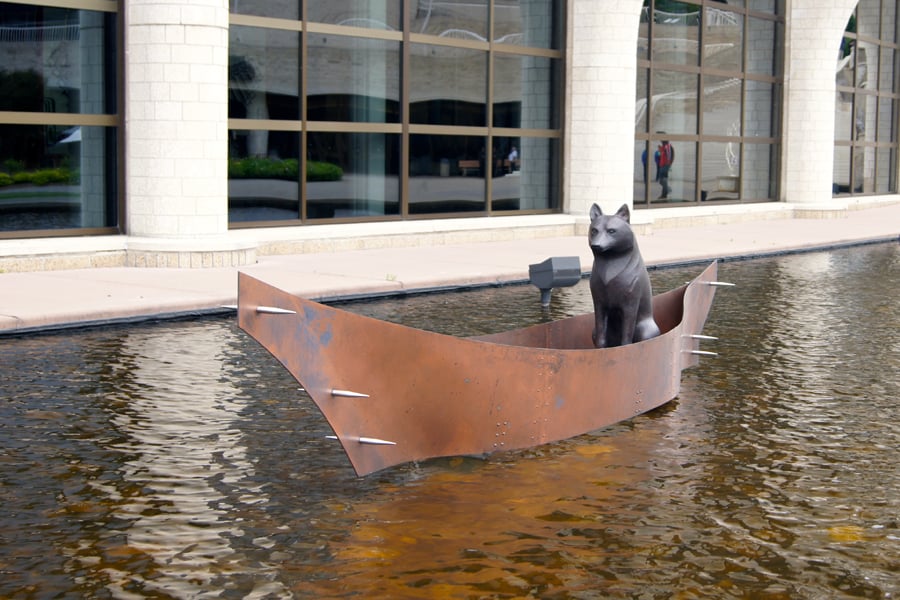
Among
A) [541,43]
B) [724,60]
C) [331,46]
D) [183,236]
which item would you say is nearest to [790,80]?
[724,60]

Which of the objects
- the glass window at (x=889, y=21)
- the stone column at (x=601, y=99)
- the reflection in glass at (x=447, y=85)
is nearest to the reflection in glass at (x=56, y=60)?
the reflection in glass at (x=447, y=85)

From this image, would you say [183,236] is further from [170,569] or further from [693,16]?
[693,16]

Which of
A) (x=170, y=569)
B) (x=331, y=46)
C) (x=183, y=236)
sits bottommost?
(x=170, y=569)

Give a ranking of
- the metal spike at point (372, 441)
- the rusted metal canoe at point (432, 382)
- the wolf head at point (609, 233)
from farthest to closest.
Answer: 1. the wolf head at point (609, 233)
2. the metal spike at point (372, 441)
3. the rusted metal canoe at point (432, 382)

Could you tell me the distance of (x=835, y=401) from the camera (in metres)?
9.22

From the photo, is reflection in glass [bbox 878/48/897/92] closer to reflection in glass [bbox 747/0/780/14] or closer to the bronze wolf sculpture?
reflection in glass [bbox 747/0/780/14]

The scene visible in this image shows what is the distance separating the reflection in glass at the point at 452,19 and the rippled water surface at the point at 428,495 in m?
12.4

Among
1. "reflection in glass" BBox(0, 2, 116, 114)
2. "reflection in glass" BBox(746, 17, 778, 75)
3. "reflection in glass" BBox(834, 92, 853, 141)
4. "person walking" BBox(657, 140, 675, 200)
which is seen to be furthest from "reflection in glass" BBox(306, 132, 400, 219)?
"reflection in glass" BBox(834, 92, 853, 141)

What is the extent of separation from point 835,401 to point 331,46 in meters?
13.0

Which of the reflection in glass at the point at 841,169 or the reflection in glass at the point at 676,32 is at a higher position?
the reflection in glass at the point at 676,32

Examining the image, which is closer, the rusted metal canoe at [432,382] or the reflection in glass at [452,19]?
the rusted metal canoe at [432,382]

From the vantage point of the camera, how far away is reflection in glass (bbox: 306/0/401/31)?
20.3m

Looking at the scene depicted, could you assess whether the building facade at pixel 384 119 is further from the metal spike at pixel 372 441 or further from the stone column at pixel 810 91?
the metal spike at pixel 372 441

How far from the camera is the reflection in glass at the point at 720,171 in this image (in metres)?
30.2
